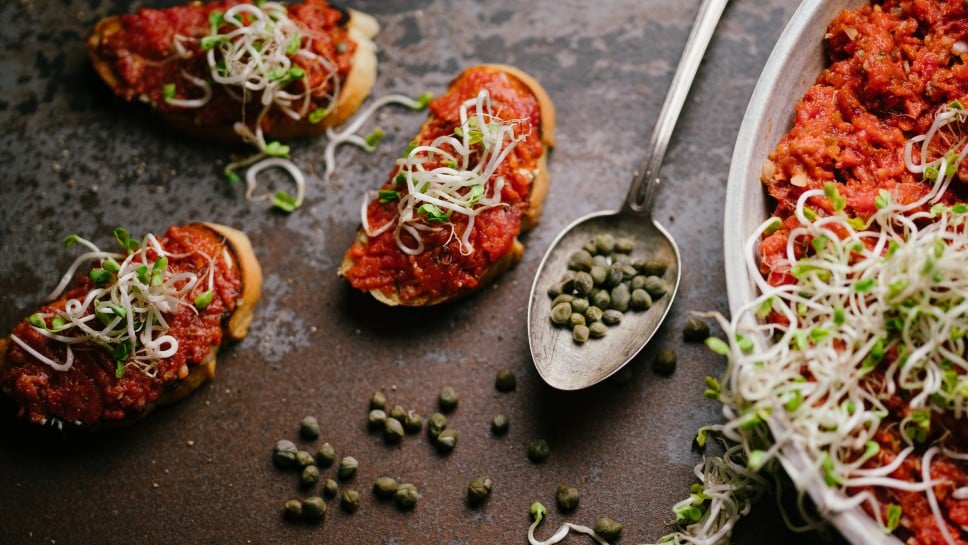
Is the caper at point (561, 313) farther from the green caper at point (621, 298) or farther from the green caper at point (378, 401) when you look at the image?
the green caper at point (378, 401)

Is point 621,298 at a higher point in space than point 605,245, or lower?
lower

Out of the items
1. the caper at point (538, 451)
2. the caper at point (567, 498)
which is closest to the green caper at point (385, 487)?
the caper at point (538, 451)

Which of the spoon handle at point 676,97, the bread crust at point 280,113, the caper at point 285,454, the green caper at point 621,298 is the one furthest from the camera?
the bread crust at point 280,113

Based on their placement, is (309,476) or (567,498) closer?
(567,498)

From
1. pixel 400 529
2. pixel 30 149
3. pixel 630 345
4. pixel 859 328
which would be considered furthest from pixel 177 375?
pixel 859 328

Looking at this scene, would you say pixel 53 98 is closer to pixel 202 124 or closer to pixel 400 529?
pixel 202 124

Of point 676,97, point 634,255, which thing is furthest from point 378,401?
point 676,97

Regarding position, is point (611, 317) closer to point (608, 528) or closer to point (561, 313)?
point (561, 313)
